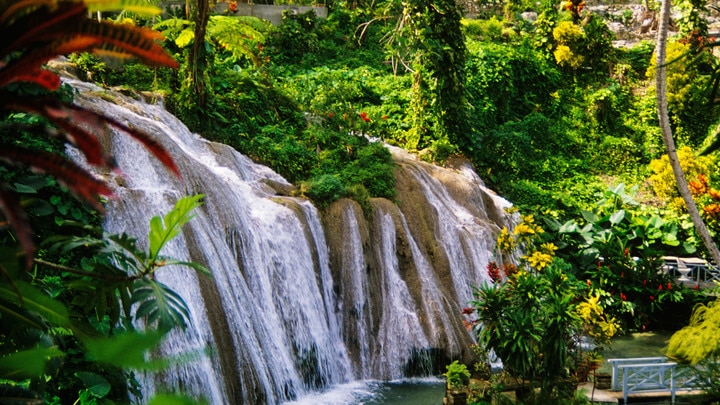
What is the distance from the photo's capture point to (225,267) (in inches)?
372

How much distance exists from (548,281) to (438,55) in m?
8.50

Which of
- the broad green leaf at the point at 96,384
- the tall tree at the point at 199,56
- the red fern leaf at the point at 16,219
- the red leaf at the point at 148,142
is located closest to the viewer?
the red fern leaf at the point at 16,219

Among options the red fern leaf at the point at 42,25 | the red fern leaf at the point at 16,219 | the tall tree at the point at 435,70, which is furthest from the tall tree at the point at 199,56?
the red fern leaf at the point at 16,219

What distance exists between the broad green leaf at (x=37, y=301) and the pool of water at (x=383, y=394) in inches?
264

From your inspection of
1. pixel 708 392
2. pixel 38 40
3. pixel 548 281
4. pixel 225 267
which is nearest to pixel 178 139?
pixel 225 267

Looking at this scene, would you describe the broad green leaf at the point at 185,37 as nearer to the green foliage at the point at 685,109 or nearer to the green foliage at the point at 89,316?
the green foliage at the point at 89,316

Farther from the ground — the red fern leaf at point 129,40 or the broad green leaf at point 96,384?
the red fern leaf at point 129,40

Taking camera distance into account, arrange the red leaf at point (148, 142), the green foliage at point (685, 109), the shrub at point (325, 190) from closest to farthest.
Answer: the red leaf at point (148, 142)
the shrub at point (325, 190)
the green foliage at point (685, 109)

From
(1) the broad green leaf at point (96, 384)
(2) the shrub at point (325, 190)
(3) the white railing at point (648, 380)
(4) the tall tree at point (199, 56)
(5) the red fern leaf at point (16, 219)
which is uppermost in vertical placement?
(4) the tall tree at point (199, 56)

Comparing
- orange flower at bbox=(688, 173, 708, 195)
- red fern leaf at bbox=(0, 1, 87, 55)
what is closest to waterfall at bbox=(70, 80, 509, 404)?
orange flower at bbox=(688, 173, 708, 195)

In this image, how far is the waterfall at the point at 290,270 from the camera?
880 cm

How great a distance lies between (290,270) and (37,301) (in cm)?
782

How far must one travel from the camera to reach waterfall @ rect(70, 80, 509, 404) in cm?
880

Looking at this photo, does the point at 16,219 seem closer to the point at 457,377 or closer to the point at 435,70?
the point at 457,377
